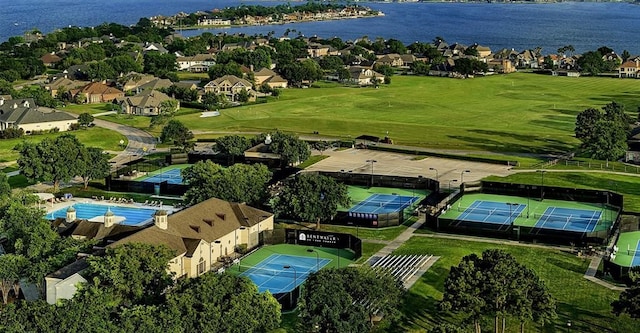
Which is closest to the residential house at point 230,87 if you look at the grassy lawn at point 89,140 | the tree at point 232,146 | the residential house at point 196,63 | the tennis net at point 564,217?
the grassy lawn at point 89,140

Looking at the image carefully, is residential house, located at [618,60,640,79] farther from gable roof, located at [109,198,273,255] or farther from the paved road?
gable roof, located at [109,198,273,255]

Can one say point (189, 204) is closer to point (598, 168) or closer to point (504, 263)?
point (504, 263)

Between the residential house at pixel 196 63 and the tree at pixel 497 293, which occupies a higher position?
the tree at pixel 497 293

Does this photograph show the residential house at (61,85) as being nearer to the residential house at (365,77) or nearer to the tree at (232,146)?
the residential house at (365,77)

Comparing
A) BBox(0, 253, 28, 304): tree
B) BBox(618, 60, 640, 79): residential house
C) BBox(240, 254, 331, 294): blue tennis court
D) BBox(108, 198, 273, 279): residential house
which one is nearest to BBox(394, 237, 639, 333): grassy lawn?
BBox(240, 254, 331, 294): blue tennis court

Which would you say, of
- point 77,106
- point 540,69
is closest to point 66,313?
point 77,106

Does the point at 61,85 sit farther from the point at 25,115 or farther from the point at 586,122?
the point at 586,122

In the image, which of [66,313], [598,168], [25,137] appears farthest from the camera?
[25,137]
